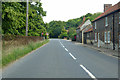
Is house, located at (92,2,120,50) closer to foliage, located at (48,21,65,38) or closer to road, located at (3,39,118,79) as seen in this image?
road, located at (3,39,118,79)

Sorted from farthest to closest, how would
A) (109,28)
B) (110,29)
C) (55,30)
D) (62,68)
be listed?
1. (55,30)
2. (109,28)
3. (110,29)
4. (62,68)

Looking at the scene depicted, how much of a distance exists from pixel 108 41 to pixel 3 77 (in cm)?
1907

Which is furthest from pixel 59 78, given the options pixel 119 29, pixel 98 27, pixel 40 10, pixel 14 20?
pixel 40 10

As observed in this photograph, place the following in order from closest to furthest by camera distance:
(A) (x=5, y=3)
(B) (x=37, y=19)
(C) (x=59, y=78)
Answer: (C) (x=59, y=78)
(A) (x=5, y=3)
(B) (x=37, y=19)

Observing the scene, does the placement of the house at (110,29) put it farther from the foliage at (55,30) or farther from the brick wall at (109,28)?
the foliage at (55,30)

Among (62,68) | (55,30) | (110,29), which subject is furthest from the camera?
(55,30)

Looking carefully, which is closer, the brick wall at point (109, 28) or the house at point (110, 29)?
the house at point (110, 29)

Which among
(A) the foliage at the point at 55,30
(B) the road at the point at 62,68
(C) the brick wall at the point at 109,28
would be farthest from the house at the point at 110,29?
(A) the foliage at the point at 55,30

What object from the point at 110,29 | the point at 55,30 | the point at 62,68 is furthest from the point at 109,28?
the point at 55,30

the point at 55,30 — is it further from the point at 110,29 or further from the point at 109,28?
the point at 110,29

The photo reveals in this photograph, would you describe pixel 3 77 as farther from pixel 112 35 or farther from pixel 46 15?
pixel 46 15

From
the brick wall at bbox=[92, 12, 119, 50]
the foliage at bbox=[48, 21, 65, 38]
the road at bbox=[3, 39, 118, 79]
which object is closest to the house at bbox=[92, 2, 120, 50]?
the brick wall at bbox=[92, 12, 119, 50]

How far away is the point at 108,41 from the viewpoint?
22000 millimetres

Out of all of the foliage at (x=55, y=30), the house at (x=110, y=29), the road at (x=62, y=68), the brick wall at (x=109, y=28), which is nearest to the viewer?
the road at (x=62, y=68)
